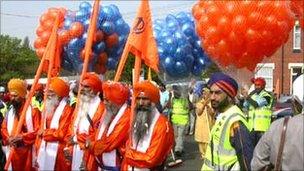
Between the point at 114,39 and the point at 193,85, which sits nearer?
the point at 114,39

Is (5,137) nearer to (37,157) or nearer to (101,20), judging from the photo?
(37,157)

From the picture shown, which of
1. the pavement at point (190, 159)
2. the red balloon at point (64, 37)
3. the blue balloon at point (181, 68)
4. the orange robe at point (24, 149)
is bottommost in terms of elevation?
the pavement at point (190, 159)

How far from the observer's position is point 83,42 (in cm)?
1071

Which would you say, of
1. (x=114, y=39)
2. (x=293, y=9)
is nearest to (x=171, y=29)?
(x=114, y=39)

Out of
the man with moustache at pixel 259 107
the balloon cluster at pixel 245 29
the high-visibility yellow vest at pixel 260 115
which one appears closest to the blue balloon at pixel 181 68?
the man with moustache at pixel 259 107

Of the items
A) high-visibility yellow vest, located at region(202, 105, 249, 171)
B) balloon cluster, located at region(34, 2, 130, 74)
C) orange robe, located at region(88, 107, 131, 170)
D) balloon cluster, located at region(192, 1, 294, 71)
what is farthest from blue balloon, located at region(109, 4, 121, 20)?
high-visibility yellow vest, located at region(202, 105, 249, 171)

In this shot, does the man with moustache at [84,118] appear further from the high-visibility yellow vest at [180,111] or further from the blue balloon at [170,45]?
the high-visibility yellow vest at [180,111]

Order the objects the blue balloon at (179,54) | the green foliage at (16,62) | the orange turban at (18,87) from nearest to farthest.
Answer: the orange turban at (18,87), the blue balloon at (179,54), the green foliage at (16,62)

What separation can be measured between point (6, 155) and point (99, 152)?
221 centimetres

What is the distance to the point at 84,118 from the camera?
7855 millimetres

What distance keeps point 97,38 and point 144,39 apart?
100 inches

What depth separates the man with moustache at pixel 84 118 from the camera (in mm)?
7738

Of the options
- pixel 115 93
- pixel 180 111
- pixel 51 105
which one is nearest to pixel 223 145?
pixel 115 93

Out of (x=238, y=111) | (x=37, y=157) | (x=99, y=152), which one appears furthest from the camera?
(x=37, y=157)
